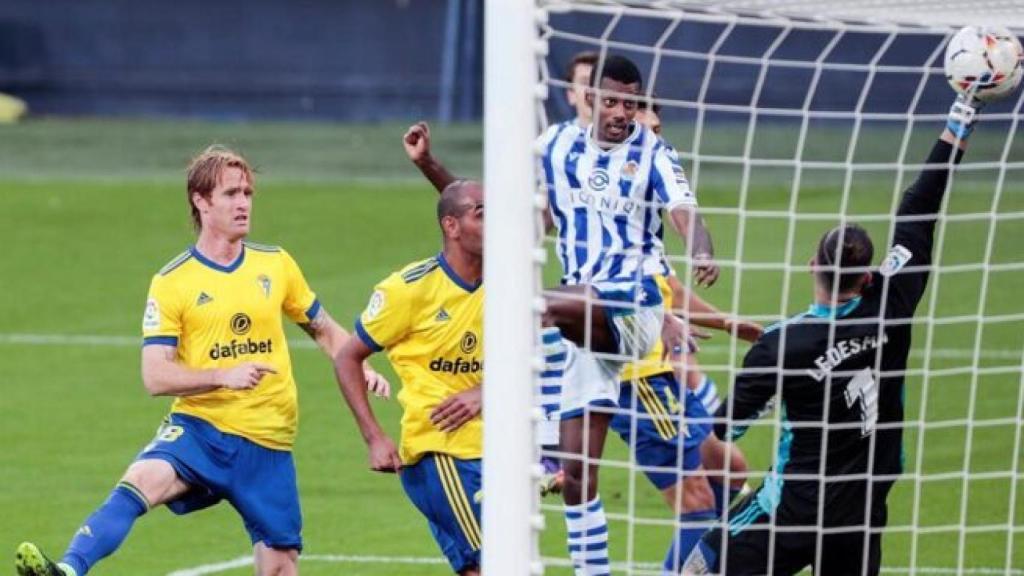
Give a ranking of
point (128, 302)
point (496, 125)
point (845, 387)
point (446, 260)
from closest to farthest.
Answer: point (496, 125), point (845, 387), point (446, 260), point (128, 302)

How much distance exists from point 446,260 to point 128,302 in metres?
9.89

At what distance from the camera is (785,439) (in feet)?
24.6

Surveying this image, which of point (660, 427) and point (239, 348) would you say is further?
point (660, 427)

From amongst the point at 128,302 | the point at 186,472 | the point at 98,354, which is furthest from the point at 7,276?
the point at 186,472

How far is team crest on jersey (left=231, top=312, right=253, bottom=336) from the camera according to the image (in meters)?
8.30

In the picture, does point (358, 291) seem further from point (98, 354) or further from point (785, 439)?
point (785, 439)

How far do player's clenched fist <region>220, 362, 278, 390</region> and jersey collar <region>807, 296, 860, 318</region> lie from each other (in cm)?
219

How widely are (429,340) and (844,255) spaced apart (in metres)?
1.79

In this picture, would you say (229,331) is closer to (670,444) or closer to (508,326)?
(670,444)

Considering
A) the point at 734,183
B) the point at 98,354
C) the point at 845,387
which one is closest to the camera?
the point at 845,387

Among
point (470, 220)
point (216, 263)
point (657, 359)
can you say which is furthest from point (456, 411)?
point (657, 359)

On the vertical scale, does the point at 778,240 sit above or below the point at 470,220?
below

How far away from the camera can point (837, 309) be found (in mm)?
7422

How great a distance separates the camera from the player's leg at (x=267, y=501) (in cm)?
830
